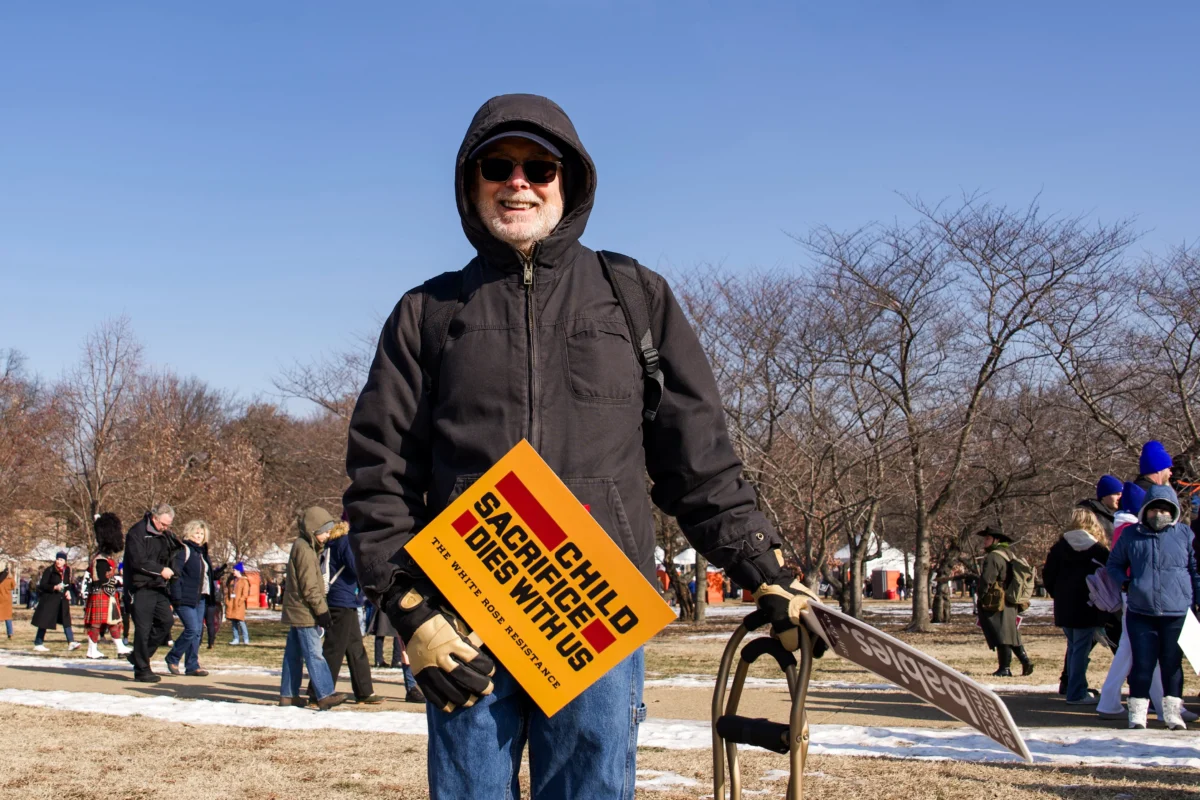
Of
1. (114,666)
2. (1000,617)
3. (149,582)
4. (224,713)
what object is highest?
(149,582)

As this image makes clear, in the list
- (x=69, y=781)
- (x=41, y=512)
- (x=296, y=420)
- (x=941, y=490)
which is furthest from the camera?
(x=296, y=420)

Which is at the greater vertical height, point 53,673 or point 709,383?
point 709,383

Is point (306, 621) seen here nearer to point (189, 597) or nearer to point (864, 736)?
point (189, 597)

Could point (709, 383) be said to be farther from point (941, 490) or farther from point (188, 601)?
point (941, 490)

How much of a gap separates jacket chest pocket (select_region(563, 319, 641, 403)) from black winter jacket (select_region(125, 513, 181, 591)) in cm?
1053

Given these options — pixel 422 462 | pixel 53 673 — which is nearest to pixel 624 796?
pixel 422 462

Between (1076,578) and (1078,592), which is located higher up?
(1076,578)

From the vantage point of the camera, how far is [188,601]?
12.0m

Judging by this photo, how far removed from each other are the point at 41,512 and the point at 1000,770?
36977 mm

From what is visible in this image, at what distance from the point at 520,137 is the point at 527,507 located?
0.90 m

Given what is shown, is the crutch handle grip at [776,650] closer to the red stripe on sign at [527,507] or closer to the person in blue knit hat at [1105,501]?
the red stripe on sign at [527,507]

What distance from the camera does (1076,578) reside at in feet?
32.2

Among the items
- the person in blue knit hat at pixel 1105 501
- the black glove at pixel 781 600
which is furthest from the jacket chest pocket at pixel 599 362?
the person in blue knit hat at pixel 1105 501

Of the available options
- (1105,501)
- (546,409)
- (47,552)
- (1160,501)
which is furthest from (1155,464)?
Answer: (47,552)
